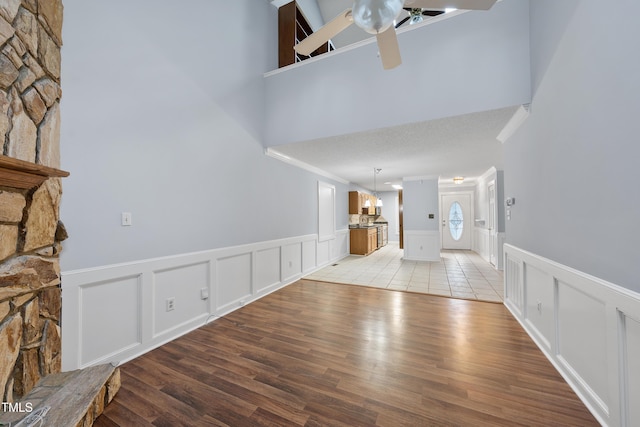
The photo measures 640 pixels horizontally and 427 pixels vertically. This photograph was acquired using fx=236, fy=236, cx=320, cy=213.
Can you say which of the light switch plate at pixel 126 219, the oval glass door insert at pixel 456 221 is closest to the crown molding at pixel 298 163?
the light switch plate at pixel 126 219

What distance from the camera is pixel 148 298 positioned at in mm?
2258

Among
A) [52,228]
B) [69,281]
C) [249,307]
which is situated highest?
[52,228]

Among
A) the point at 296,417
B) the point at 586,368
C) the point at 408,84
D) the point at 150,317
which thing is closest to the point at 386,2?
the point at 408,84

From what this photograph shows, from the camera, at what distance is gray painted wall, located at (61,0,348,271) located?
1.81 m

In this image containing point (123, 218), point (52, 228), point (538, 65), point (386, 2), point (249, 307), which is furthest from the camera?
point (249, 307)

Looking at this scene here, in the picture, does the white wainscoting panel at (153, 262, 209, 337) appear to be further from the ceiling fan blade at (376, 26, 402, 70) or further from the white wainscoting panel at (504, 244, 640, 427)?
the white wainscoting panel at (504, 244, 640, 427)

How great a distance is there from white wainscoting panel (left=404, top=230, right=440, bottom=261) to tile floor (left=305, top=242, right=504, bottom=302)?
249 millimetres

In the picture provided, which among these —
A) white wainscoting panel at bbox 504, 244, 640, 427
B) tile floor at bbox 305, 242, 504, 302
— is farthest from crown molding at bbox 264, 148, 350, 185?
white wainscoting panel at bbox 504, 244, 640, 427

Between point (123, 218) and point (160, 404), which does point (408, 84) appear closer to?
point (123, 218)

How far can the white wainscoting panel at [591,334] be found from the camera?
122cm

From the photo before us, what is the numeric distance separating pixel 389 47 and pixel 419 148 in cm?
247

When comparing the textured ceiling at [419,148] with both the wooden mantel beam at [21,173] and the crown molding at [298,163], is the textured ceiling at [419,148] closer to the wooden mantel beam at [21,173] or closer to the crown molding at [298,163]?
the crown molding at [298,163]

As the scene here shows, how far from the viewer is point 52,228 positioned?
1.56 m

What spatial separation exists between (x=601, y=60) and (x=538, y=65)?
3.65ft
